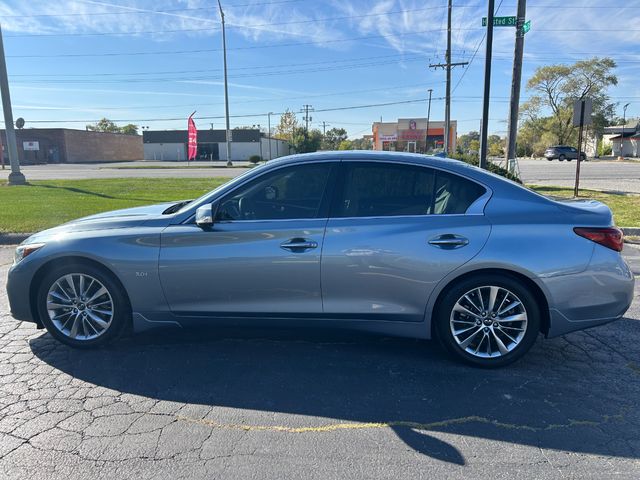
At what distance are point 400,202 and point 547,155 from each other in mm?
53933

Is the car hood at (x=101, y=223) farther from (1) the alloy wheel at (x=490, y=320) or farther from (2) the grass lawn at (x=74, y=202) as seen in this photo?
(2) the grass lawn at (x=74, y=202)

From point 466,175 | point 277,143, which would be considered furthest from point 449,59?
point 277,143

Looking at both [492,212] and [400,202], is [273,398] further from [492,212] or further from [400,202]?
[492,212]

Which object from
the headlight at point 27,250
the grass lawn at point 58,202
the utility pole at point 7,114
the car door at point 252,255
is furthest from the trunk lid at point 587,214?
the utility pole at point 7,114

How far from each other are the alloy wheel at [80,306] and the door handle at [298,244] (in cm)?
157

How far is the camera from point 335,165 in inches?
149

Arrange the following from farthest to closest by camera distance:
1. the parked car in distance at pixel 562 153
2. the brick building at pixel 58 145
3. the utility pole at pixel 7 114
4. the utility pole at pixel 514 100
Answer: the brick building at pixel 58 145
the parked car in distance at pixel 562 153
the utility pole at pixel 7 114
the utility pole at pixel 514 100

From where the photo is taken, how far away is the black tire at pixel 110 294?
12.5 feet

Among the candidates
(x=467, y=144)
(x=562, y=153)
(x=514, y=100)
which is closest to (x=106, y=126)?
(x=467, y=144)

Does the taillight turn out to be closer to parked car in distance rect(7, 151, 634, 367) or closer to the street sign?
parked car in distance rect(7, 151, 634, 367)

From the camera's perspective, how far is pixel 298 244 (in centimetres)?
354

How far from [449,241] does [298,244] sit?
1133mm

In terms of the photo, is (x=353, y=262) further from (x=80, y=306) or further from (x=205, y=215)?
(x=80, y=306)

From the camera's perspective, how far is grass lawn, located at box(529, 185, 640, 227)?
9.88 metres
